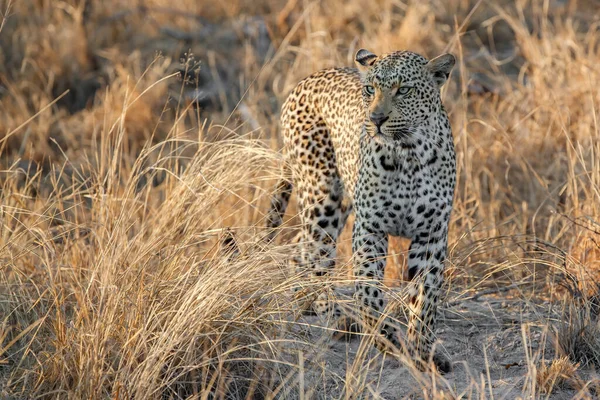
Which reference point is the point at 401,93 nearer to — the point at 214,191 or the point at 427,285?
the point at 427,285

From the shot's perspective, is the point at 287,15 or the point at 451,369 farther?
the point at 287,15

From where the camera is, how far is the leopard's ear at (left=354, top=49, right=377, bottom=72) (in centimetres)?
510

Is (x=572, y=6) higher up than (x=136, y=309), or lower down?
higher up

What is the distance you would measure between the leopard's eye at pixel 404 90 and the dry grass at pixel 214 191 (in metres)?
0.80

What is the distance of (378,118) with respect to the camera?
186 inches

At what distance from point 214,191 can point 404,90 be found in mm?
1102

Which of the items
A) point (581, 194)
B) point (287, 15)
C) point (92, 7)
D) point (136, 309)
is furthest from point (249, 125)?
point (136, 309)

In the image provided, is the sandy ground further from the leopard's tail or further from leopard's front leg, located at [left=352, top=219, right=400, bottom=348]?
the leopard's tail

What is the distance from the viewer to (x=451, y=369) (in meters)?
4.94

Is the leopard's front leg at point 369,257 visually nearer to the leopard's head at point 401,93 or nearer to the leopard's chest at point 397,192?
the leopard's chest at point 397,192

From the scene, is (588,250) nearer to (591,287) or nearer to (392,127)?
(591,287)

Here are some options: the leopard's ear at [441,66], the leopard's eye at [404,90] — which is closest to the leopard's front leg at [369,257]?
the leopard's eye at [404,90]

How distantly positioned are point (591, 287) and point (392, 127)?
1.53 m

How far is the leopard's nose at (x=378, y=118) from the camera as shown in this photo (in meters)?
4.71
